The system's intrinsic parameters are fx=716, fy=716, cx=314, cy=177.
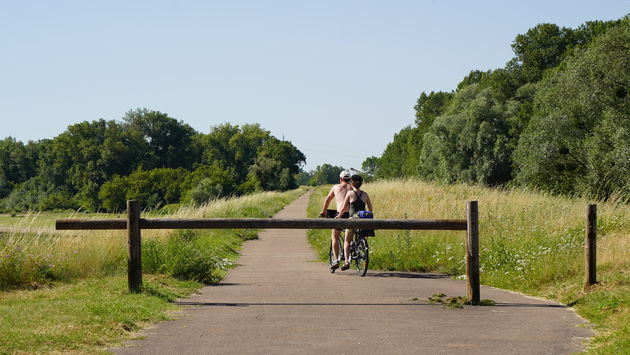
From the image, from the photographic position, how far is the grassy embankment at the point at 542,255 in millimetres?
9289

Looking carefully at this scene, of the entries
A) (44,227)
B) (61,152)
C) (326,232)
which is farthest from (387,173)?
(44,227)

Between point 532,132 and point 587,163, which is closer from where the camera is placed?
point 587,163

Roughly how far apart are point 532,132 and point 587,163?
624 cm

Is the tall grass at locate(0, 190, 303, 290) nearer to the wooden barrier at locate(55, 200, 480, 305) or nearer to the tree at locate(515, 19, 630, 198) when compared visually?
the wooden barrier at locate(55, 200, 480, 305)

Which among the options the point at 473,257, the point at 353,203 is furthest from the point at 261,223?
the point at 353,203

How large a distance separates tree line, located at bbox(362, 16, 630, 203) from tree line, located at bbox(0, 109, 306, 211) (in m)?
42.2

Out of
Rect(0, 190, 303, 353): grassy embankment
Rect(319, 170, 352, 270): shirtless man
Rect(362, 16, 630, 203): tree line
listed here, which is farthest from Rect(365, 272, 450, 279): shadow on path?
Rect(362, 16, 630, 203): tree line

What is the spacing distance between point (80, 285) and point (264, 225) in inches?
140

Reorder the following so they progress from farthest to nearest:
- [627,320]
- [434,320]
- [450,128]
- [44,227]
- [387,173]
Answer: [387,173] < [450,128] < [44,227] < [434,320] < [627,320]

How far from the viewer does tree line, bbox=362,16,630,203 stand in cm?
4175

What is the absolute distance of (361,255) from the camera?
48.3ft

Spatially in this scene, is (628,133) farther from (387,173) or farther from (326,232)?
(387,173)

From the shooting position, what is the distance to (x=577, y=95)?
149 ft

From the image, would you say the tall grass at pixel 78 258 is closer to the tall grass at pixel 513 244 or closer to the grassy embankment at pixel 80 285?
the grassy embankment at pixel 80 285
